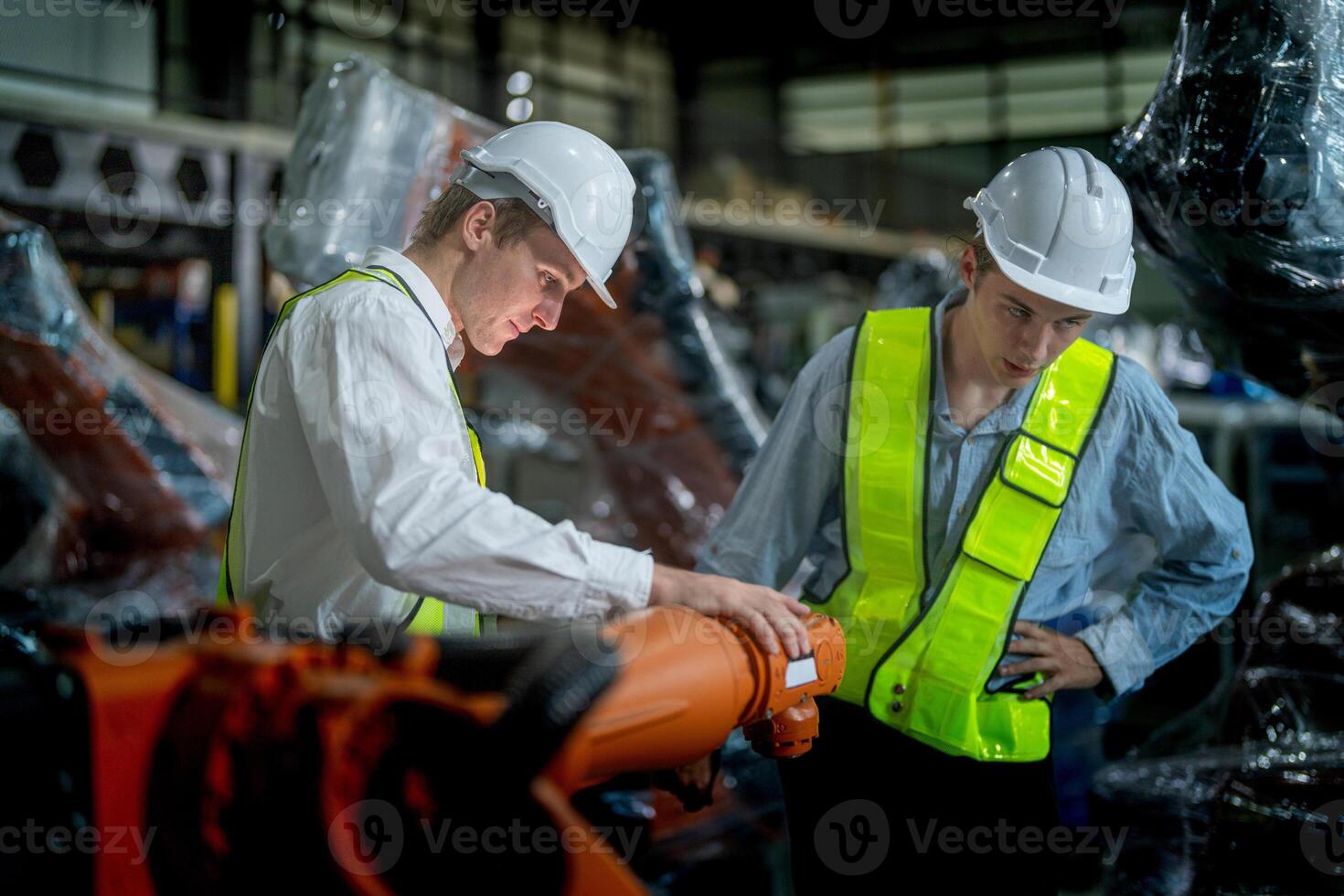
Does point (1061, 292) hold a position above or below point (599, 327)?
above

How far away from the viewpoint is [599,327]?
3.87 m

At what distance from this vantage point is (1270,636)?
2672 millimetres

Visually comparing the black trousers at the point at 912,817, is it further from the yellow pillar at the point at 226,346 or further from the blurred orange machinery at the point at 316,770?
the yellow pillar at the point at 226,346

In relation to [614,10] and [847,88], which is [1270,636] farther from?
[847,88]

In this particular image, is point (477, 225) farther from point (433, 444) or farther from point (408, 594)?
point (408, 594)

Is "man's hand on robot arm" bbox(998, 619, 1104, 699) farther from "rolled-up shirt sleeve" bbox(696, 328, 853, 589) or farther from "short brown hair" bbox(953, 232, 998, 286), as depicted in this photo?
"short brown hair" bbox(953, 232, 998, 286)

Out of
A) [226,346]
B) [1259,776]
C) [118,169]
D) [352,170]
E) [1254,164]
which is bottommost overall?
[226,346]

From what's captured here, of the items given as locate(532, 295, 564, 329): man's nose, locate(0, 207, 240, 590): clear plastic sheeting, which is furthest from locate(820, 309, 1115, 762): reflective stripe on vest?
locate(0, 207, 240, 590): clear plastic sheeting

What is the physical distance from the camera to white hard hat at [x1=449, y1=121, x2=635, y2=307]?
160 centimetres

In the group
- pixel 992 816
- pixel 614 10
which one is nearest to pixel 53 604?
pixel 992 816

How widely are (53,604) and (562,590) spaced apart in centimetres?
295

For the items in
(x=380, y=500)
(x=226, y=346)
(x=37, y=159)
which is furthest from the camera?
(x=226, y=346)

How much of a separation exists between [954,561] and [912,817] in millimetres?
469

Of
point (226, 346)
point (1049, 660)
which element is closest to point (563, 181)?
point (1049, 660)
